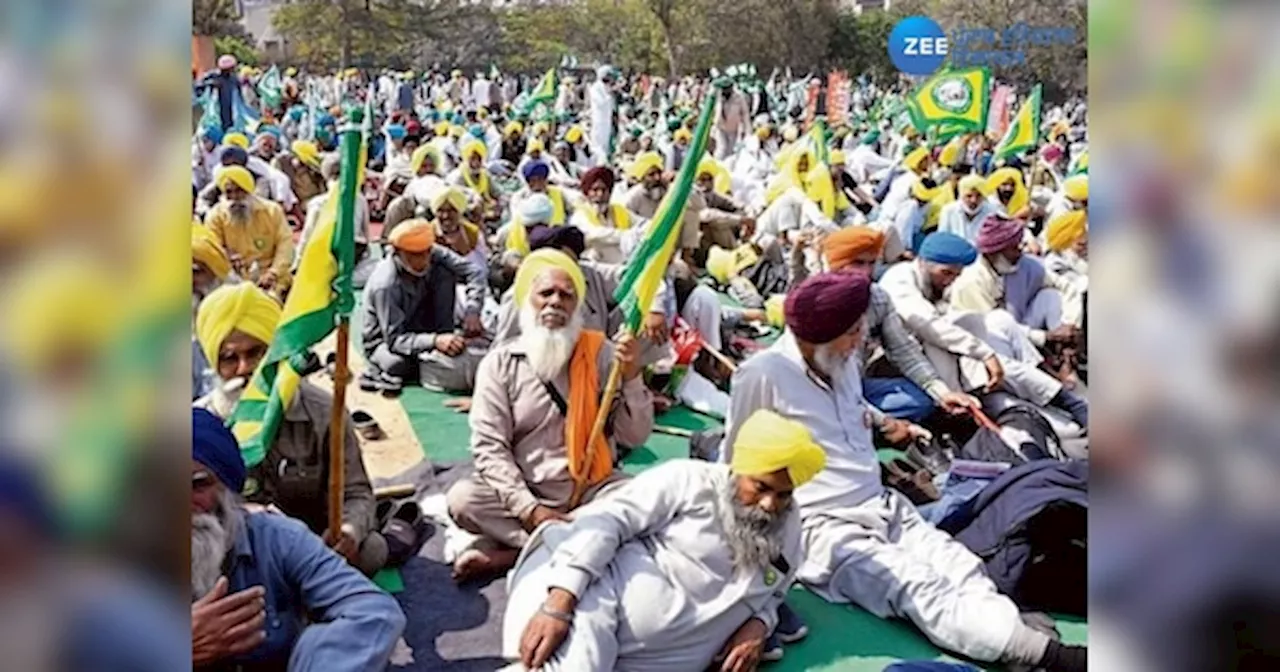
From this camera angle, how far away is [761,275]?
8500mm

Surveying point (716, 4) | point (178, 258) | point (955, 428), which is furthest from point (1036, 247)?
point (716, 4)

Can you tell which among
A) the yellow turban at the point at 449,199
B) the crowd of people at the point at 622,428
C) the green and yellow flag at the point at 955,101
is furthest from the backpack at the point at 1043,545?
the green and yellow flag at the point at 955,101

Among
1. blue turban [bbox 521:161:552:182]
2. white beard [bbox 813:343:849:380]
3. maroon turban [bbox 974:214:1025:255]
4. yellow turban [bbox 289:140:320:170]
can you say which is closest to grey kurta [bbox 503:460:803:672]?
white beard [bbox 813:343:849:380]

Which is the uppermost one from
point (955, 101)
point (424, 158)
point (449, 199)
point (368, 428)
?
point (955, 101)

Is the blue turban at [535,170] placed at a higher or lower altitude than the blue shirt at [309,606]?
higher

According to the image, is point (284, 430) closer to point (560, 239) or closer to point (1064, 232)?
point (560, 239)

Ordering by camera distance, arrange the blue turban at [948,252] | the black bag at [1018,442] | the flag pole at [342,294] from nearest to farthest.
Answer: the flag pole at [342,294]
the black bag at [1018,442]
the blue turban at [948,252]

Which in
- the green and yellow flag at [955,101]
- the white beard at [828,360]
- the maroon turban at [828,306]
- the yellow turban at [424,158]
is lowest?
the white beard at [828,360]

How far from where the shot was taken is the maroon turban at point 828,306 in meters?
3.66

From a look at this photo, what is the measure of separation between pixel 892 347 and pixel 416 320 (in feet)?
7.89

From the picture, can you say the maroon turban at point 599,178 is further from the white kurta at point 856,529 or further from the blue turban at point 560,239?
the white kurta at point 856,529

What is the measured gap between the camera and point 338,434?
3189 millimetres

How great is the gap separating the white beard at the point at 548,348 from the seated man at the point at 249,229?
3.06 m

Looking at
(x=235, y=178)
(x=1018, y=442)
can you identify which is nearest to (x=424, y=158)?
(x=235, y=178)
